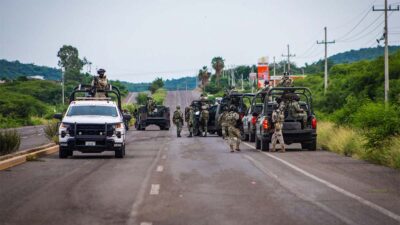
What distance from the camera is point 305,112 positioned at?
28.2 metres

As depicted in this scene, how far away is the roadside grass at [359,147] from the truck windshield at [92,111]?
7.78 metres

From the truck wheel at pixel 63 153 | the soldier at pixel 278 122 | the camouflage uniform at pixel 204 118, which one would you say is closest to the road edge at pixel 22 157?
the truck wheel at pixel 63 153

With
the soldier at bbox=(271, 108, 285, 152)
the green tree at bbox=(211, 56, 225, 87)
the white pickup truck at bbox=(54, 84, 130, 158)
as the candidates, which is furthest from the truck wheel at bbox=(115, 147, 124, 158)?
the green tree at bbox=(211, 56, 225, 87)

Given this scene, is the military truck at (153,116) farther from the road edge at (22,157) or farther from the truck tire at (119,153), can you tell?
the truck tire at (119,153)

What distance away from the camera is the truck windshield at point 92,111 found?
2542 cm

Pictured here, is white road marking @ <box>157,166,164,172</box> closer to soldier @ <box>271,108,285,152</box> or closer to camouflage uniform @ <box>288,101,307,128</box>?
soldier @ <box>271,108,285,152</box>

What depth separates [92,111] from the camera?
25578 mm

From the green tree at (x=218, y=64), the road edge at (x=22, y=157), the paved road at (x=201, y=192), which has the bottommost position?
the paved road at (x=201, y=192)

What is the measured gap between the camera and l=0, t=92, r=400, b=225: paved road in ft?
35.4

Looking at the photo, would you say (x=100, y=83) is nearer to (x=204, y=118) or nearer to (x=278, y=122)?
(x=278, y=122)

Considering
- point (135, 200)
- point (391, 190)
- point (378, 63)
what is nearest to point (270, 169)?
point (391, 190)

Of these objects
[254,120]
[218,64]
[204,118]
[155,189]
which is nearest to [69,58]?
[218,64]

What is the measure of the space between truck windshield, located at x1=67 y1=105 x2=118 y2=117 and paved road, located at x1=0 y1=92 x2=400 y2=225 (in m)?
3.10

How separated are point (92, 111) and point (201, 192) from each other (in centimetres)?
1212
